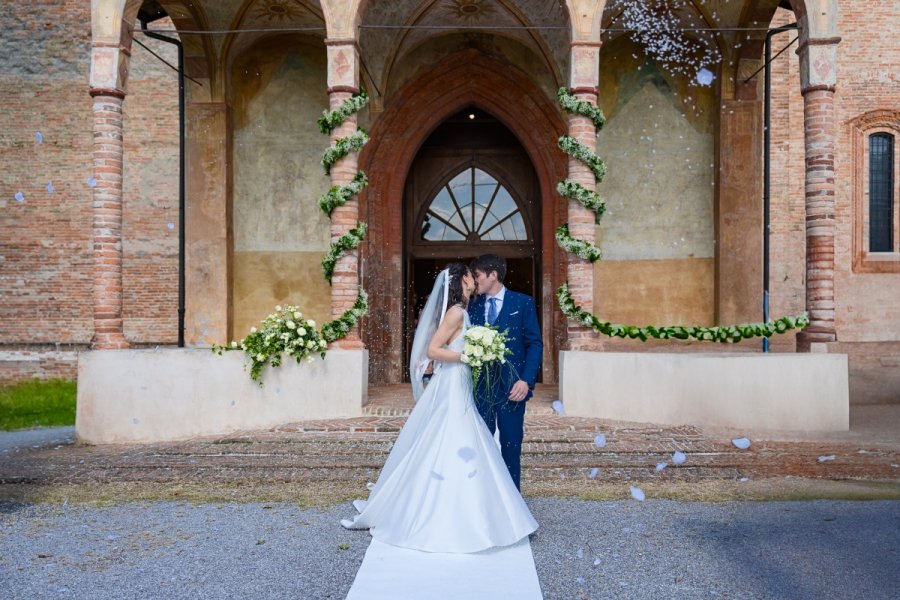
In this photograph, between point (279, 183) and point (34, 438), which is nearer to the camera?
point (34, 438)

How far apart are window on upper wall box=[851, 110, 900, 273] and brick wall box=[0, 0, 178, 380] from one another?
11151 millimetres

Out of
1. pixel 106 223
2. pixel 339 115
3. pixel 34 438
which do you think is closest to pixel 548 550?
pixel 339 115

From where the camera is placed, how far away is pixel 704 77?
12289 mm

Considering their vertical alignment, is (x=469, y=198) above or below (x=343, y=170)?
above

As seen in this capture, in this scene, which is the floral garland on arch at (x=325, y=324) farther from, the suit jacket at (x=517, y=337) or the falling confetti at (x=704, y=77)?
the falling confetti at (x=704, y=77)

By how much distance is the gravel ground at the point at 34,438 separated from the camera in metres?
9.12

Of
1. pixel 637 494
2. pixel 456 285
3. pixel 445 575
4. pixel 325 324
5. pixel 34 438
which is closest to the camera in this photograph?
pixel 445 575

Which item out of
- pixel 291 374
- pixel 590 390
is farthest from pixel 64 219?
pixel 590 390

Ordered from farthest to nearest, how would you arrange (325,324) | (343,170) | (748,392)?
(343,170) → (325,324) → (748,392)

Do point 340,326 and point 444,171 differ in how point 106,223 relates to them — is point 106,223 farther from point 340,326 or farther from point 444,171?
point 444,171

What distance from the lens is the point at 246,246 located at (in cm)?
1264

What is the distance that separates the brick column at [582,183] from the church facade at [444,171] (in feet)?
8.12

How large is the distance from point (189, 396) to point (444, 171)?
654cm

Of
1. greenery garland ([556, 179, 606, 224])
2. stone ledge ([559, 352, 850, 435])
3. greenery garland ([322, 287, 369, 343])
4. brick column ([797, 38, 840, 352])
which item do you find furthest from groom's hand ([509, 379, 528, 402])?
brick column ([797, 38, 840, 352])
